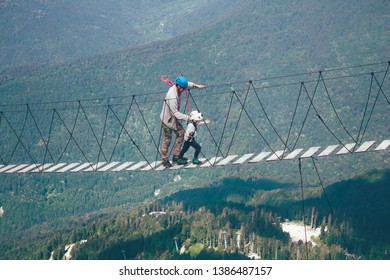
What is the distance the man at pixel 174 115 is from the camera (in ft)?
105

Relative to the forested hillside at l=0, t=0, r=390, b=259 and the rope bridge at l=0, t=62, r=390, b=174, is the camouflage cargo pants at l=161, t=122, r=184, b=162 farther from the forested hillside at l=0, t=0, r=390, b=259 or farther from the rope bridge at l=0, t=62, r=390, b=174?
the rope bridge at l=0, t=62, r=390, b=174

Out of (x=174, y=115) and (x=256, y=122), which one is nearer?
(x=174, y=115)

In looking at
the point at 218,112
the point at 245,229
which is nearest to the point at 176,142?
the point at 245,229

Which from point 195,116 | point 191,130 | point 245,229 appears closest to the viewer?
point 195,116

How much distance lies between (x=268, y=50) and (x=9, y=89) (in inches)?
2379

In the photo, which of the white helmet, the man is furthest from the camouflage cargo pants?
the white helmet

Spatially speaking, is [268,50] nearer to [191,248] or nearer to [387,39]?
[387,39]

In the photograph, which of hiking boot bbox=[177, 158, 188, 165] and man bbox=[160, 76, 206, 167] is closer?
man bbox=[160, 76, 206, 167]

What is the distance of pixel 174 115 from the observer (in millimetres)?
32188

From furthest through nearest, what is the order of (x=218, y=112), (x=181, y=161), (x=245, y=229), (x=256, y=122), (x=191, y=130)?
(x=218, y=112)
(x=256, y=122)
(x=245, y=229)
(x=181, y=161)
(x=191, y=130)

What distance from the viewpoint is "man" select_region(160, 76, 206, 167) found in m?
31.9

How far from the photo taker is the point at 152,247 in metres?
80.1

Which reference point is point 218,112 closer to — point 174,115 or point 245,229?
point 245,229

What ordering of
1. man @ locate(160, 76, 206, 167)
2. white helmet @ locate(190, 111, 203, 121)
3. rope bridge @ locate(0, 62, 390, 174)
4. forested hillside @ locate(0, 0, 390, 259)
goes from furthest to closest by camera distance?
rope bridge @ locate(0, 62, 390, 174) → forested hillside @ locate(0, 0, 390, 259) → white helmet @ locate(190, 111, 203, 121) → man @ locate(160, 76, 206, 167)
